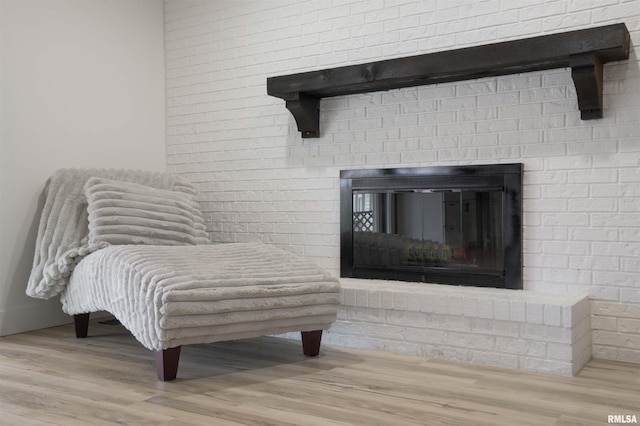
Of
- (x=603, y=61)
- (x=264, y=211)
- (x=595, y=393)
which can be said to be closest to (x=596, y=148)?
(x=603, y=61)

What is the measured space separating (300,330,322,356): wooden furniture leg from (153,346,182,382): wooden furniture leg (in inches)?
24.0

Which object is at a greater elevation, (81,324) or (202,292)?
(202,292)

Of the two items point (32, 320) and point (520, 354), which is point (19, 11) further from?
point (520, 354)

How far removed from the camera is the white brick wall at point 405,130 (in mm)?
2729

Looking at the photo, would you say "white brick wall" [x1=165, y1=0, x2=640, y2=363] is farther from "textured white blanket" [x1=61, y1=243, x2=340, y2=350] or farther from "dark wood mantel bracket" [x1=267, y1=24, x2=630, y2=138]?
"textured white blanket" [x1=61, y1=243, x2=340, y2=350]

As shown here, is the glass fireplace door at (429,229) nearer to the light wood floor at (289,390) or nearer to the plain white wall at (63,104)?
the light wood floor at (289,390)

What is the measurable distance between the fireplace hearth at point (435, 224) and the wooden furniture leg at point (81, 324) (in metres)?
1.36

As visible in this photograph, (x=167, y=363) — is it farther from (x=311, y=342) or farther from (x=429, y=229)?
(x=429, y=229)

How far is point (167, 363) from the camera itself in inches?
93.3

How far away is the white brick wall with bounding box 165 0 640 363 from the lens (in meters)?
2.73

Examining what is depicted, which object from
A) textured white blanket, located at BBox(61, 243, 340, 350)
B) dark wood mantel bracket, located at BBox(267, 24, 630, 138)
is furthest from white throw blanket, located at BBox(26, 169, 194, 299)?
dark wood mantel bracket, located at BBox(267, 24, 630, 138)

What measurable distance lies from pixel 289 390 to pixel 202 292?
485mm

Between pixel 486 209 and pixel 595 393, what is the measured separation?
3.49 feet

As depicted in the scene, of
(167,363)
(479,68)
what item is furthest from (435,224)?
(167,363)
